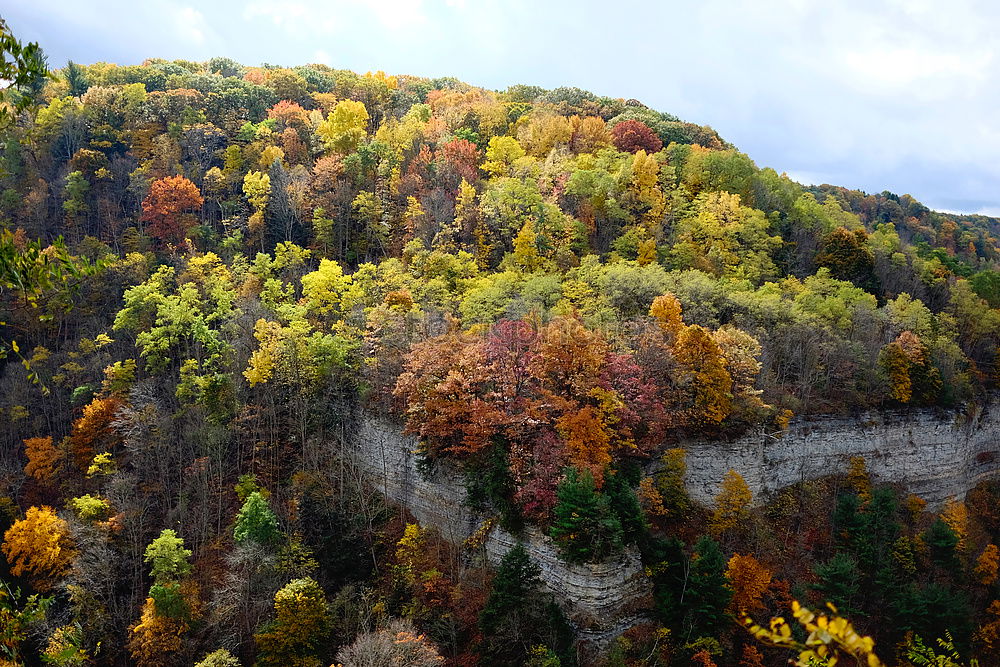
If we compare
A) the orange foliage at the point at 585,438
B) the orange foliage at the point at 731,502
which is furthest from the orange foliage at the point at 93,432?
the orange foliage at the point at 731,502

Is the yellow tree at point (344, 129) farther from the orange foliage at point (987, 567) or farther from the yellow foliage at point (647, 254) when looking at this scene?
the orange foliage at point (987, 567)

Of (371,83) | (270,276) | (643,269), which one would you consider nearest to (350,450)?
(270,276)

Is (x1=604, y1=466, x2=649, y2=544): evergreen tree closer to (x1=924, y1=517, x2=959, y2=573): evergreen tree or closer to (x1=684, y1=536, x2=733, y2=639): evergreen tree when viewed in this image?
(x1=684, y1=536, x2=733, y2=639): evergreen tree

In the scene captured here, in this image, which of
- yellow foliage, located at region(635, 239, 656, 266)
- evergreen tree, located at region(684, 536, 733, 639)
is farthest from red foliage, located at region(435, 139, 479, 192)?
evergreen tree, located at region(684, 536, 733, 639)

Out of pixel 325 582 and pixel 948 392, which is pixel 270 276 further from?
pixel 948 392

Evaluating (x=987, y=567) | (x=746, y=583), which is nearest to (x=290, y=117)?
(x=746, y=583)

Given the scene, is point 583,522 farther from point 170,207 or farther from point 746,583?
point 170,207
